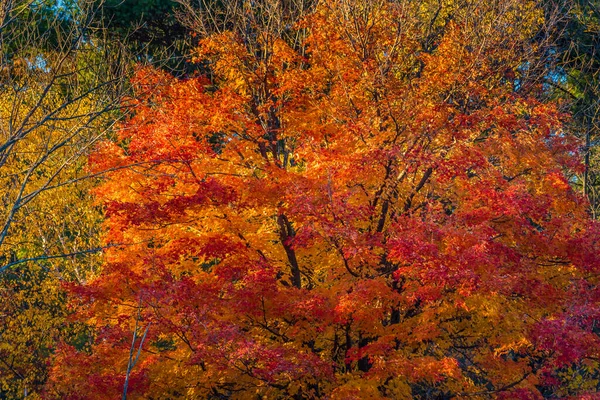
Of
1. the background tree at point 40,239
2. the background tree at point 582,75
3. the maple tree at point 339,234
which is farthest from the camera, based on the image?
the background tree at point 582,75

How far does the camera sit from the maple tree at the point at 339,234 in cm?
1070

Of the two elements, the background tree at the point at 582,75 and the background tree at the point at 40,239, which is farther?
the background tree at the point at 582,75

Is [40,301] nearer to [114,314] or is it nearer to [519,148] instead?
[114,314]

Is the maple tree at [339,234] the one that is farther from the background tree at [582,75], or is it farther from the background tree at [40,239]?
the background tree at [582,75]

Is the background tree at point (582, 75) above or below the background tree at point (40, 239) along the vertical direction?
above

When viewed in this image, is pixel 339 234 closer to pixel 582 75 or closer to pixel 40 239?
pixel 40 239

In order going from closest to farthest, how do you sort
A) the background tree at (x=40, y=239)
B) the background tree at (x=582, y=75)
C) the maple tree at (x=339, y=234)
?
the maple tree at (x=339, y=234)
the background tree at (x=40, y=239)
the background tree at (x=582, y=75)

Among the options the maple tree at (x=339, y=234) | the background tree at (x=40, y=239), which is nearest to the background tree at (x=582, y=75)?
the maple tree at (x=339, y=234)

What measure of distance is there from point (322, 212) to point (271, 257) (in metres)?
2.70

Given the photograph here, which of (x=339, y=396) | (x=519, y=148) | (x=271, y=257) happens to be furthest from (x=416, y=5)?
(x=339, y=396)

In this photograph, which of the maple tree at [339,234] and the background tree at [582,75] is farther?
the background tree at [582,75]

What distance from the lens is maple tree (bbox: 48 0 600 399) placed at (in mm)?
10695

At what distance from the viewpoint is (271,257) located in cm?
1340

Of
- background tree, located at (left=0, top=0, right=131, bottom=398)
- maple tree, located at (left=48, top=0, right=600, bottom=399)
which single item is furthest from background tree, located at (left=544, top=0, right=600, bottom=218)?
background tree, located at (left=0, top=0, right=131, bottom=398)
